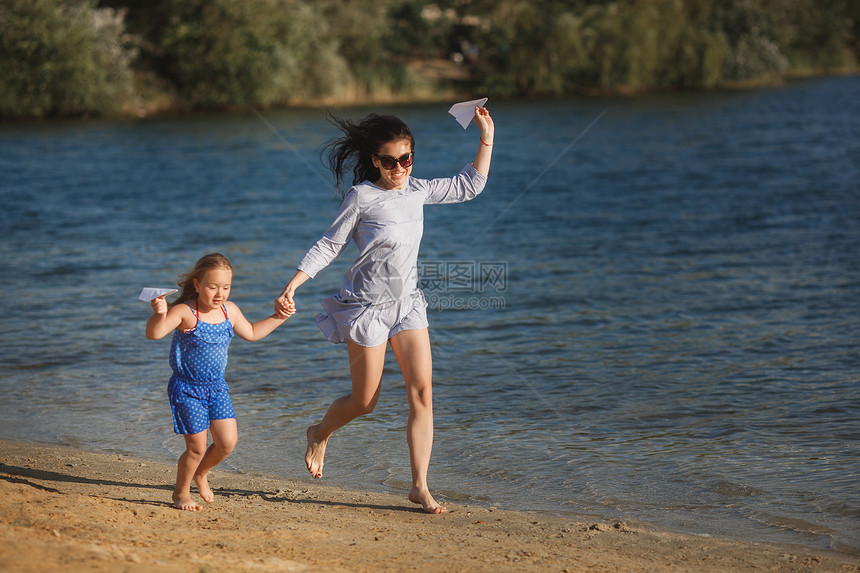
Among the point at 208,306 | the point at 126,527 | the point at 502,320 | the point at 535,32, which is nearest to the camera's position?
the point at 126,527

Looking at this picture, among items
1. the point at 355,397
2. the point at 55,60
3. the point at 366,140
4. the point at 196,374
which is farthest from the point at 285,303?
the point at 55,60

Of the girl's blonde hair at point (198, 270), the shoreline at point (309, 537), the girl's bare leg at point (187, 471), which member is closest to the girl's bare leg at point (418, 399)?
the shoreline at point (309, 537)

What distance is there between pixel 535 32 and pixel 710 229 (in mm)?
42569

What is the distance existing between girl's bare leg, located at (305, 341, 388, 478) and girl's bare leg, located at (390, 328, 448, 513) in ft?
0.42

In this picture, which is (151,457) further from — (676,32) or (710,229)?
(676,32)

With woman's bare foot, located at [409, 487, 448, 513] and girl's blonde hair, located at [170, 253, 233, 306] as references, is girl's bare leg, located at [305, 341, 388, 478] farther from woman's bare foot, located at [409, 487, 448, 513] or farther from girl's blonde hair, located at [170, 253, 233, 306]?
girl's blonde hair, located at [170, 253, 233, 306]

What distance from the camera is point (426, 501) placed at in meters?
5.05

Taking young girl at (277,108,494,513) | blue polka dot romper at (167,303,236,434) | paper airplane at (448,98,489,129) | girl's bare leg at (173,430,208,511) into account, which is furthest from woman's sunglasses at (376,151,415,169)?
girl's bare leg at (173,430,208,511)

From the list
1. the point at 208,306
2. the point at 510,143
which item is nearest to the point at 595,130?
the point at 510,143

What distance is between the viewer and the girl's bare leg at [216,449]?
488cm

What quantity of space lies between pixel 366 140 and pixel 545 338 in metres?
4.85

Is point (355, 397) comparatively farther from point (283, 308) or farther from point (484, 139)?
point (484, 139)

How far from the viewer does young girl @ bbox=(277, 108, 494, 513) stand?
497 centimetres

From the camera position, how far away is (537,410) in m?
7.15
